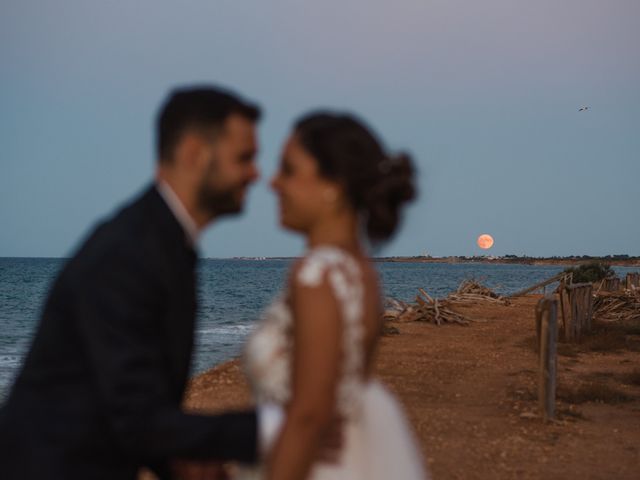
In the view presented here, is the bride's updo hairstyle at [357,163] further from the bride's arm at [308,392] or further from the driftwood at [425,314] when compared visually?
the driftwood at [425,314]

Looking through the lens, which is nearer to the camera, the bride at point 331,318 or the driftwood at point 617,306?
the bride at point 331,318

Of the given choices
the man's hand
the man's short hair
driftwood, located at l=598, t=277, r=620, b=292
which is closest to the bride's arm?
the man's hand

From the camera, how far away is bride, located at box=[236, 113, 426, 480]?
6.54 ft

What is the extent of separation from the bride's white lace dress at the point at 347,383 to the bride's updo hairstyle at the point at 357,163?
0.20 meters

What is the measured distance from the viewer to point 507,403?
36.0ft

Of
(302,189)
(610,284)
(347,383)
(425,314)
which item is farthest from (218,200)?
(610,284)

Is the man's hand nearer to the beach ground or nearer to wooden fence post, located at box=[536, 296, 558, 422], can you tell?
the beach ground

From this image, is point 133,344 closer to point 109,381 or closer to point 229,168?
point 109,381

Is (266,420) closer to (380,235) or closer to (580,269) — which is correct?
(380,235)

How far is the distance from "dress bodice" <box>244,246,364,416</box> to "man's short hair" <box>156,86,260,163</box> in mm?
498

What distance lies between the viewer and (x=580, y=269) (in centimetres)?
4609

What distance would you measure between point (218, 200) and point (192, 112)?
0.91 feet

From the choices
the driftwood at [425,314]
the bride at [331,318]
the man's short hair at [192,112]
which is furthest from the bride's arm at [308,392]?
the driftwood at [425,314]

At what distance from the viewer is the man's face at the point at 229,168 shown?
2.32 metres
